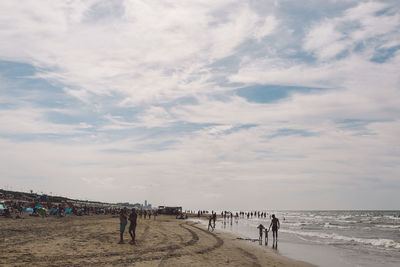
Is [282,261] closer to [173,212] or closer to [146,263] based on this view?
[146,263]

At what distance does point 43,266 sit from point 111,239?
7.96 metres

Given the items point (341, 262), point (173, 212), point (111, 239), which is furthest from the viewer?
point (173, 212)

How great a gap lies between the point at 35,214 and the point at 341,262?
4004 cm

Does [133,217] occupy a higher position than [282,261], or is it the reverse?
[133,217]

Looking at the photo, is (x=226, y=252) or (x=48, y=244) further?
(x=226, y=252)

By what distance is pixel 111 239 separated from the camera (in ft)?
59.3

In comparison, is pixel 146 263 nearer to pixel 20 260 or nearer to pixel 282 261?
pixel 20 260

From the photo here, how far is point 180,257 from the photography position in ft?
45.4

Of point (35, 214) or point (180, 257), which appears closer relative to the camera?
point (180, 257)

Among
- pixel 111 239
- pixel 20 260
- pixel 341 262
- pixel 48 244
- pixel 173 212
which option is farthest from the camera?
pixel 173 212

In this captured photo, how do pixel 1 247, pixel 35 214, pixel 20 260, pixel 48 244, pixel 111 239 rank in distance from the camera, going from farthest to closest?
pixel 35 214 → pixel 111 239 → pixel 48 244 → pixel 1 247 → pixel 20 260

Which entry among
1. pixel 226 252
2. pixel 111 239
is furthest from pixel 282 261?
pixel 111 239

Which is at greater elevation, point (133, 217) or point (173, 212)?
point (133, 217)

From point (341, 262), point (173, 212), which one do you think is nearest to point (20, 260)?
point (341, 262)
